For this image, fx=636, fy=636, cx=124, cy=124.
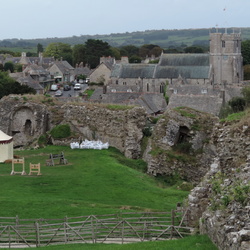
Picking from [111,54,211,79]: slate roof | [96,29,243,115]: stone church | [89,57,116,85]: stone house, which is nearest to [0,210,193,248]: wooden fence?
[96,29,243,115]: stone church

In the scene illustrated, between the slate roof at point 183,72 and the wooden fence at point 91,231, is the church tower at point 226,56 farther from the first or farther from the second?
the wooden fence at point 91,231

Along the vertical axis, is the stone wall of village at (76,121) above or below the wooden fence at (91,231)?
above

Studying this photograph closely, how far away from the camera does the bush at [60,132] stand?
3975cm

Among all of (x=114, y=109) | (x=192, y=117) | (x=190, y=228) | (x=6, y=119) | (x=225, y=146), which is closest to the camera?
(x=190, y=228)

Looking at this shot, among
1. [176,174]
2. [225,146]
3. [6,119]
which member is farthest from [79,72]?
[225,146]

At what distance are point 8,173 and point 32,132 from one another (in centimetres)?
1115

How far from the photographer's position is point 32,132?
4225 centimetres

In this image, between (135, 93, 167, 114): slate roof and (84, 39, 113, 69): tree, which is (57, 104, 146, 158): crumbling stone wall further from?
(84, 39, 113, 69): tree

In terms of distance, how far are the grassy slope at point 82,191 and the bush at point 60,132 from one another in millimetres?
5048

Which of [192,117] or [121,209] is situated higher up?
[192,117]

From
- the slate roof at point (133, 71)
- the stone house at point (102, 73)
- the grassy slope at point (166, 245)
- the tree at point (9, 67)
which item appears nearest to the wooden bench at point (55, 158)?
the grassy slope at point (166, 245)

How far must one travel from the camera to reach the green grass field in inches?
939

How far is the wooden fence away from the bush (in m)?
18.4

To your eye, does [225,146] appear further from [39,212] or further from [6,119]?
[6,119]
